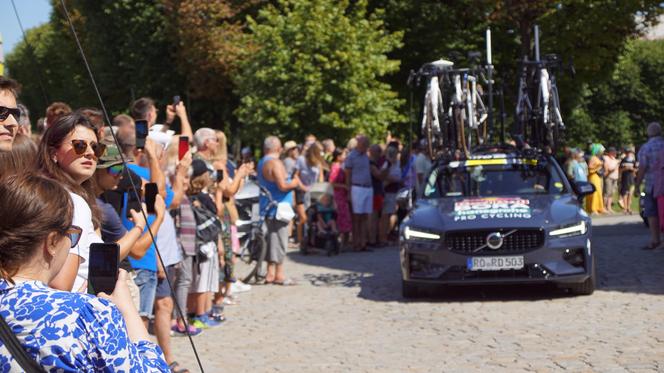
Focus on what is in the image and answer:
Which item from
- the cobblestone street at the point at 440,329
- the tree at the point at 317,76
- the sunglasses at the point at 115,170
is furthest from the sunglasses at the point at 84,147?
the tree at the point at 317,76

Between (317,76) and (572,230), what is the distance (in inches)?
821

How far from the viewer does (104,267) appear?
12.1 ft

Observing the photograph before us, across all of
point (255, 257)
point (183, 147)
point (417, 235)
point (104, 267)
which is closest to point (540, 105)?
point (417, 235)

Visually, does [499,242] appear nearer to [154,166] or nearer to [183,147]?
[183,147]

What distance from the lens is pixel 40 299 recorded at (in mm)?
3215

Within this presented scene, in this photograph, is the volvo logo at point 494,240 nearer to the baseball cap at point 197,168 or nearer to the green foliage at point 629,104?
the baseball cap at point 197,168

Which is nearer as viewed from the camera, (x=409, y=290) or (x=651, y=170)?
(x=409, y=290)

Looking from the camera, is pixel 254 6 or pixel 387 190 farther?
pixel 254 6

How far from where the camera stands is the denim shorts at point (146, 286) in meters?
8.01

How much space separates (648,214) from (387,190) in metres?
5.52

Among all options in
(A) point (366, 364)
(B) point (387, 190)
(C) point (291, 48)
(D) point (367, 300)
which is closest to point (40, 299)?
(A) point (366, 364)

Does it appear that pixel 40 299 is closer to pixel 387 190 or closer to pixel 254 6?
pixel 387 190

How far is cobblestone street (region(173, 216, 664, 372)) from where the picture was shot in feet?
29.3

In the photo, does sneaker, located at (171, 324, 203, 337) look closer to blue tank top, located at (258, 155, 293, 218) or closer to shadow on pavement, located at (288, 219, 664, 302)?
shadow on pavement, located at (288, 219, 664, 302)
